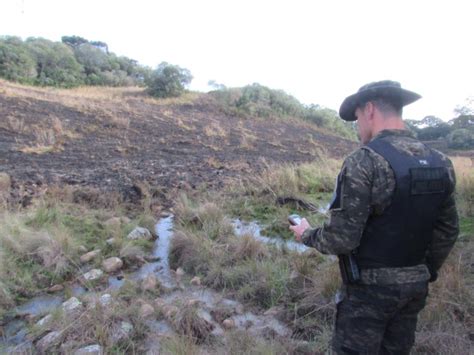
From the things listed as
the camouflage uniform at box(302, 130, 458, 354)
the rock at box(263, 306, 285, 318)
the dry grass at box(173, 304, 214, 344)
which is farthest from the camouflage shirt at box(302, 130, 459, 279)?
the rock at box(263, 306, 285, 318)

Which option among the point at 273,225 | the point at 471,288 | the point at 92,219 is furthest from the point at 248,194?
the point at 471,288

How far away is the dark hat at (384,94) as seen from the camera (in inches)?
69.0

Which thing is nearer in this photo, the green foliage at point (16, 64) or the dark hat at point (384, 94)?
the dark hat at point (384, 94)

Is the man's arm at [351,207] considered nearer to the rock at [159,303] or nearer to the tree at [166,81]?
the rock at [159,303]

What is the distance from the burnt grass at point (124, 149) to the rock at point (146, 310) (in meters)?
3.25

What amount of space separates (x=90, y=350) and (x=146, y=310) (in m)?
0.62

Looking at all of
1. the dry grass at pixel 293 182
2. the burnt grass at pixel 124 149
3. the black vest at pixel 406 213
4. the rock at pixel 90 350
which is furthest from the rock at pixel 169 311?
the dry grass at pixel 293 182

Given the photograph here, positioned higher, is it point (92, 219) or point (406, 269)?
point (406, 269)

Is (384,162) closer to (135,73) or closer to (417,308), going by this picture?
(417,308)

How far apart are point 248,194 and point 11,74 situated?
19.9 meters

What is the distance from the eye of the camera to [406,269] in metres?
1.84

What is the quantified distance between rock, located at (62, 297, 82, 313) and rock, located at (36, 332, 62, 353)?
255 mm

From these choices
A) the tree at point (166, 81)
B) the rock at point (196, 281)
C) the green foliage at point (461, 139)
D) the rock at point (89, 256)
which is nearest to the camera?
the rock at point (196, 281)

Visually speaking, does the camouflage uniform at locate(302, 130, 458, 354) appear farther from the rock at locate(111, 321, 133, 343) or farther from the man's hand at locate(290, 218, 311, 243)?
the rock at locate(111, 321, 133, 343)
